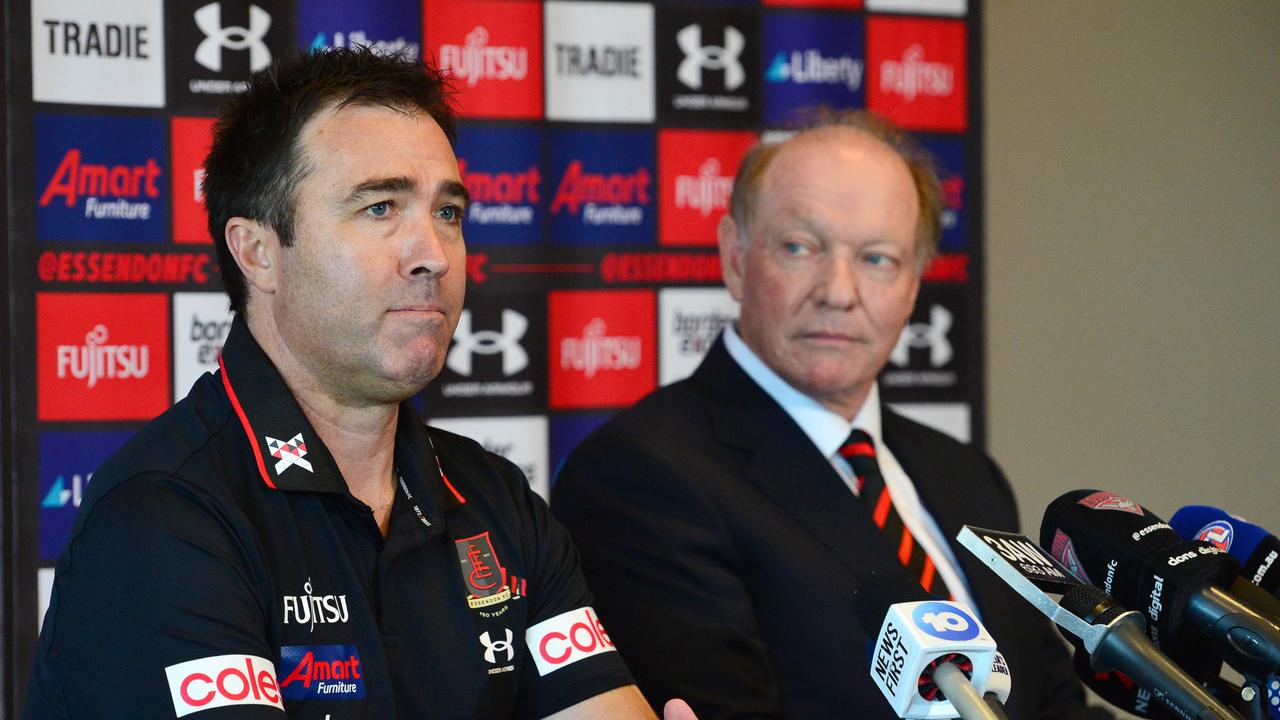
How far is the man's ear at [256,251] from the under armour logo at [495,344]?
49.5 inches

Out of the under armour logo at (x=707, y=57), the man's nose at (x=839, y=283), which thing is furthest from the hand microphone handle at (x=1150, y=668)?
the under armour logo at (x=707, y=57)

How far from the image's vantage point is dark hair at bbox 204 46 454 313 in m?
1.68

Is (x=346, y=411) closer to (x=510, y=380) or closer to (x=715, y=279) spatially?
(x=510, y=380)

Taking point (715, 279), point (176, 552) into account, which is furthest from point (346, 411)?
point (715, 279)

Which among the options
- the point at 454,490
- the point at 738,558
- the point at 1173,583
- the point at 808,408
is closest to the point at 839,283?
the point at 808,408

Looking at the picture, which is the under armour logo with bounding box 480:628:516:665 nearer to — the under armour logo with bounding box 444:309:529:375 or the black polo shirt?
the black polo shirt

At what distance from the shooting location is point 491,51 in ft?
9.98

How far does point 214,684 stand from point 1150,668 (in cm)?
89

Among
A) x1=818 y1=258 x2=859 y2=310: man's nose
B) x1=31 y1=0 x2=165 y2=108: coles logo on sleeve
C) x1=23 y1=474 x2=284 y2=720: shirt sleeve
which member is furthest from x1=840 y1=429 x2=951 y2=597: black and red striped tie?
x1=31 y1=0 x2=165 y2=108: coles logo on sleeve

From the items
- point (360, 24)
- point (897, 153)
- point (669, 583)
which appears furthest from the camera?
point (360, 24)

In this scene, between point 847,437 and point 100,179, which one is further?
point 100,179

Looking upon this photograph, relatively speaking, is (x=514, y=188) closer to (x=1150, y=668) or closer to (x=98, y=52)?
(x=98, y=52)

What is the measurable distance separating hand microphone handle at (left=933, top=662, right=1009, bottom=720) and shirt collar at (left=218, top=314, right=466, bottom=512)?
79 centimetres

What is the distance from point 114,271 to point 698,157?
1327mm
